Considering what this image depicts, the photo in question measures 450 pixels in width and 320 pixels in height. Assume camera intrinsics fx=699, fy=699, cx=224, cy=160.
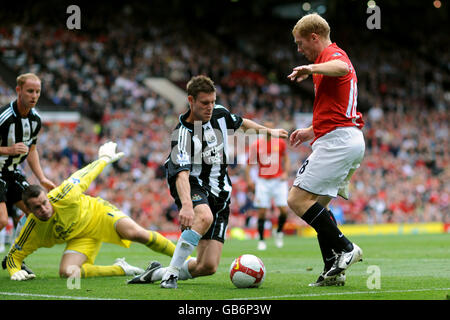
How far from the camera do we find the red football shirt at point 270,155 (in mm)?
15058

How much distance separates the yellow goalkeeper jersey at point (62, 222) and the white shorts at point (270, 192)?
23.1 feet

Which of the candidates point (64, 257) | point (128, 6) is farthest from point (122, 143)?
point (64, 257)

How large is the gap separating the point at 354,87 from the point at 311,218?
1.31 metres

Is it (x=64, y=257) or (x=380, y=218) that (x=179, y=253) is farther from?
(x=380, y=218)

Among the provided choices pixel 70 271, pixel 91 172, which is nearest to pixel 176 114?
pixel 91 172

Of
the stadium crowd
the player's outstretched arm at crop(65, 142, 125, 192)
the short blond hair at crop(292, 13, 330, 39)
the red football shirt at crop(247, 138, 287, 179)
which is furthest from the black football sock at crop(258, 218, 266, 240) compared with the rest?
the short blond hair at crop(292, 13, 330, 39)

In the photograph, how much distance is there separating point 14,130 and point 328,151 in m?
4.14

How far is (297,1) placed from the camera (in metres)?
37.0

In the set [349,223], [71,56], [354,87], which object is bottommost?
[349,223]

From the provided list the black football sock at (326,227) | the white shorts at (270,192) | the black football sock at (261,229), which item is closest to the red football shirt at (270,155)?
the white shorts at (270,192)

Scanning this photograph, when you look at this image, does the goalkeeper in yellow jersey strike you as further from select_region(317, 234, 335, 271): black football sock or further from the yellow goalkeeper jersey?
select_region(317, 234, 335, 271): black football sock

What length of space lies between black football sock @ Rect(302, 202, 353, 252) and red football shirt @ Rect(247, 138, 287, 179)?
8.22 m

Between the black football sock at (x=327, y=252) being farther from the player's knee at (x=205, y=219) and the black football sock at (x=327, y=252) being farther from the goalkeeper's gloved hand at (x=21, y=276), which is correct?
the goalkeeper's gloved hand at (x=21, y=276)

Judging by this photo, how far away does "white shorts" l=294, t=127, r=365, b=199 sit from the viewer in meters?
6.50
